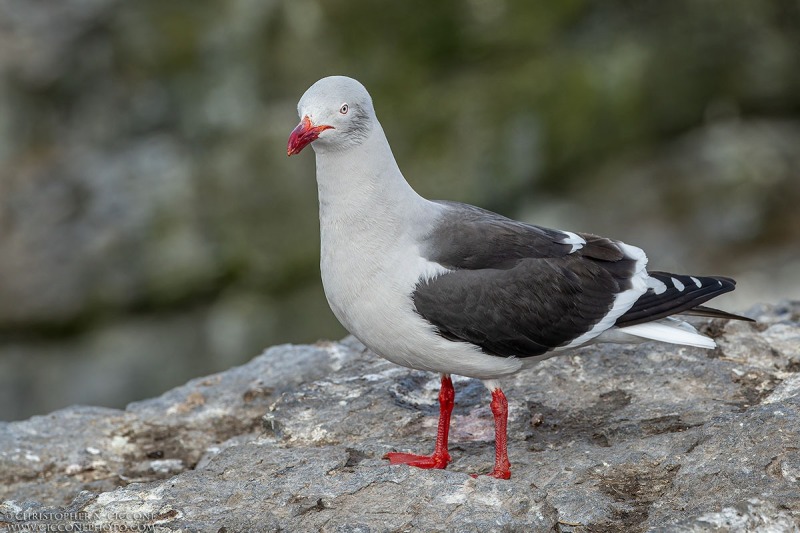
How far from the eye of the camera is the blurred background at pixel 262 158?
12.7 m

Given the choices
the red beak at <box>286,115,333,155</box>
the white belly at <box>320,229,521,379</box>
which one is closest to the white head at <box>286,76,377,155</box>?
the red beak at <box>286,115,333,155</box>

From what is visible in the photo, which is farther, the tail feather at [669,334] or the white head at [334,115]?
the tail feather at [669,334]

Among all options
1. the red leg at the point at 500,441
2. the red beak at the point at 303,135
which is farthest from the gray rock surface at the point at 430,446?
the red beak at the point at 303,135

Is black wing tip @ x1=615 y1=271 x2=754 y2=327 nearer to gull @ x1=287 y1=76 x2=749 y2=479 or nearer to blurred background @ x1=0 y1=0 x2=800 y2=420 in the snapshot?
gull @ x1=287 y1=76 x2=749 y2=479

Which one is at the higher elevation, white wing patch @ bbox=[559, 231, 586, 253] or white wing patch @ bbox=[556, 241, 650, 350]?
white wing patch @ bbox=[559, 231, 586, 253]

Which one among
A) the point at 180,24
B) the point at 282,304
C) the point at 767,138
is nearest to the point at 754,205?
the point at 767,138

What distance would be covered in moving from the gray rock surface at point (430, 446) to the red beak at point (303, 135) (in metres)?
1.63

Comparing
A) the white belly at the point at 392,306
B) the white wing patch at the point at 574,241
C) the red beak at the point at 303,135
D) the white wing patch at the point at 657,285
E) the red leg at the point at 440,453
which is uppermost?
the red beak at the point at 303,135

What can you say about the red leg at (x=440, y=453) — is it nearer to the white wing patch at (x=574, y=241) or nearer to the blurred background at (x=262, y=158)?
the white wing patch at (x=574, y=241)

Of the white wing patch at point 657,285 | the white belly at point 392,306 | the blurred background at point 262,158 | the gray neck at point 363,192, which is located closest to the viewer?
the white belly at point 392,306

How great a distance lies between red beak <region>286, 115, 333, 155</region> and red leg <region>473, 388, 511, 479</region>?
1.62m

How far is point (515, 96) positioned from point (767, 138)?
10.7ft

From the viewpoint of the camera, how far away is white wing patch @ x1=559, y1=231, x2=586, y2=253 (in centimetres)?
→ 575

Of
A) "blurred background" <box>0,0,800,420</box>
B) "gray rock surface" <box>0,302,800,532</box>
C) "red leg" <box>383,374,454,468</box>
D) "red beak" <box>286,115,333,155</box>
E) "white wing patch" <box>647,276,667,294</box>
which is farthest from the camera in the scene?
"blurred background" <box>0,0,800,420</box>
